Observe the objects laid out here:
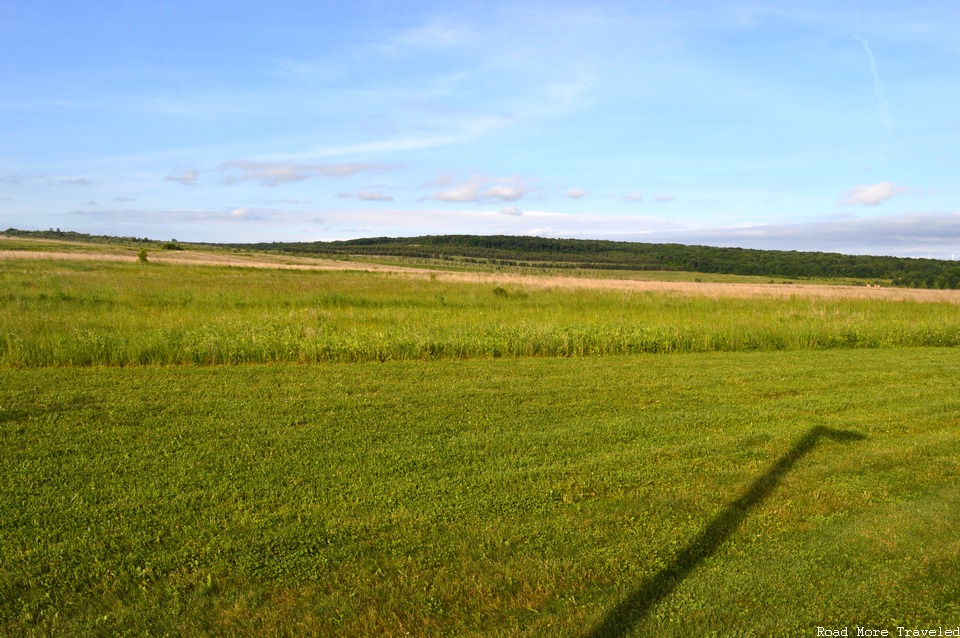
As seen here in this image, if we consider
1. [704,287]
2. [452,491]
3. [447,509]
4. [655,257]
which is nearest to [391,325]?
[452,491]

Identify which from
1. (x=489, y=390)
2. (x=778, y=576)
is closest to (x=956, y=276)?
(x=489, y=390)

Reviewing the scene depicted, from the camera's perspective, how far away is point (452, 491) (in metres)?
5.63

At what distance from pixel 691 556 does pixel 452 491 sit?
6.39 feet

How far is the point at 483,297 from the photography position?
91.2 ft

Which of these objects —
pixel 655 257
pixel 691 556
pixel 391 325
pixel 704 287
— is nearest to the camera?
pixel 691 556

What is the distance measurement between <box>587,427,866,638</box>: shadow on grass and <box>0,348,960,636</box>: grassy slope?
7cm

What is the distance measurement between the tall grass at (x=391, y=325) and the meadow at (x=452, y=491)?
0.37 feet

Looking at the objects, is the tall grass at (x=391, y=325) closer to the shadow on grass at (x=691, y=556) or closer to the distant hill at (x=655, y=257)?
the shadow on grass at (x=691, y=556)

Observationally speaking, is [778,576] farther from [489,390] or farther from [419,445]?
[489,390]

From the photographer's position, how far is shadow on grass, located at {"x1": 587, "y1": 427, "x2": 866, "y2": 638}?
12.3ft

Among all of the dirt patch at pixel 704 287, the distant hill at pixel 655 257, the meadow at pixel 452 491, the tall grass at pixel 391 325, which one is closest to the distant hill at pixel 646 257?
the distant hill at pixel 655 257

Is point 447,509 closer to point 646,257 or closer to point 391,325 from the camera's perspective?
point 391,325

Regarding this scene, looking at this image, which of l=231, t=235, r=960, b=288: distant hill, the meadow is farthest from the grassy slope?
l=231, t=235, r=960, b=288: distant hill

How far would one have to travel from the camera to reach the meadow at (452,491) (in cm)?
389
